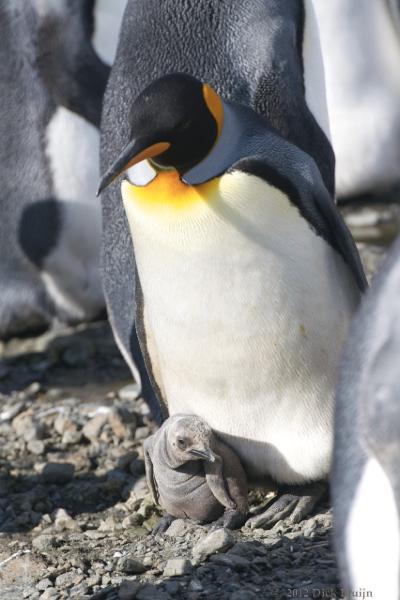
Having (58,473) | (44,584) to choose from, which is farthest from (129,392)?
(44,584)

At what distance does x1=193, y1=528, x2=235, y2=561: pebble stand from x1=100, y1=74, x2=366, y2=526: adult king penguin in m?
0.29

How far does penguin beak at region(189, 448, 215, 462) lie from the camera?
4270 mm

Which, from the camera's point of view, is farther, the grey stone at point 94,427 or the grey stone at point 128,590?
the grey stone at point 94,427

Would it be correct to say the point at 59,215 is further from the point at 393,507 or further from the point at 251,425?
the point at 393,507

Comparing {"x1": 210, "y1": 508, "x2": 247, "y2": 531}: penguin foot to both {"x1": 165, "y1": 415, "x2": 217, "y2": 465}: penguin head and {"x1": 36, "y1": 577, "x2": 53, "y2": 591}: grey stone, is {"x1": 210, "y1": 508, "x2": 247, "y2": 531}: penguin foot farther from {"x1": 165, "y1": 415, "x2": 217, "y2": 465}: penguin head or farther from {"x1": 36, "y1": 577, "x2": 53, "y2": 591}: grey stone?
{"x1": 36, "y1": 577, "x2": 53, "y2": 591}: grey stone

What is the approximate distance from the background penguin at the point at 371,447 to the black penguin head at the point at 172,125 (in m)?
0.95

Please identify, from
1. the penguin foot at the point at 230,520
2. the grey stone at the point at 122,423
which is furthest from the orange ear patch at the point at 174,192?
the grey stone at the point at 122,423

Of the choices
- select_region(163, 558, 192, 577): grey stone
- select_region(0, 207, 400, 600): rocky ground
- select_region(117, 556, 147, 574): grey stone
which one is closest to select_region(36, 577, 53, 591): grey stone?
select_region(0, 207, 400, 600): rocky ground

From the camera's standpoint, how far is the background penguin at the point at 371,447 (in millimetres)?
3057

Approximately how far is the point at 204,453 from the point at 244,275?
1.79 ft

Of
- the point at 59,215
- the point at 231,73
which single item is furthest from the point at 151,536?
the point at 59,215

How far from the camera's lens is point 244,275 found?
4180 mm

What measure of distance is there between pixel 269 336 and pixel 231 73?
1.10m

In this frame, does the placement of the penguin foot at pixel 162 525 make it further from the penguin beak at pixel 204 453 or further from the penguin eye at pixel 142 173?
the penguin eye at pixel 142 173
